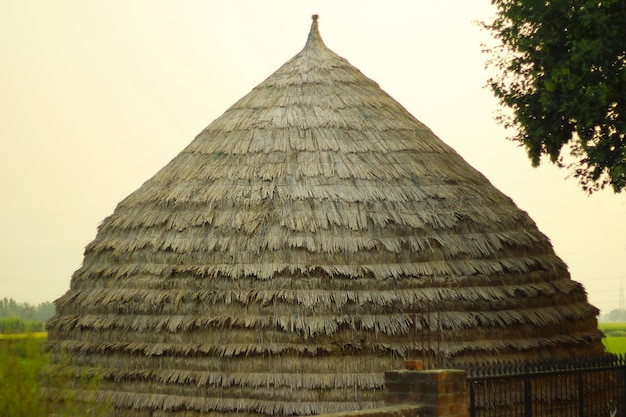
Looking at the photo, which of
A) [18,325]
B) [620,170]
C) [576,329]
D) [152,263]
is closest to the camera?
[18,325]

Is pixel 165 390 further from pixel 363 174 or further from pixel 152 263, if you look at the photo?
pixel 363 174

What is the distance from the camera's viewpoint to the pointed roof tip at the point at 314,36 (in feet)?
67.4

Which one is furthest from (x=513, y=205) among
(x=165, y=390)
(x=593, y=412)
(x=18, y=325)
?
(x=18, y=325)

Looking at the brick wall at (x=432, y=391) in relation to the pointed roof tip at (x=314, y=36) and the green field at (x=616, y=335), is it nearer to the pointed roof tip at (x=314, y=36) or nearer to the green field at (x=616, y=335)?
the pointed roof tip at (x=314, y=36)

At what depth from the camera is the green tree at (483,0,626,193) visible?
1680 centimetres

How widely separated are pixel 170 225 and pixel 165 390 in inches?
99.1

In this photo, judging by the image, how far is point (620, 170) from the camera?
1633cm

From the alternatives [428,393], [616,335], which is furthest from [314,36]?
[616,335]

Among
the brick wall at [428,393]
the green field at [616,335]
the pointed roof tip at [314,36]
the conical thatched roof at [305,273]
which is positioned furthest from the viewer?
the green field at [616,335]

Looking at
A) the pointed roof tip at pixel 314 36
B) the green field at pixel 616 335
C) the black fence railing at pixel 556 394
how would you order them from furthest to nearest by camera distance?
the green field at pixel 616 335 → the pointed roof tip at pixel 314 36 → the black fence railing at pixel 556 394

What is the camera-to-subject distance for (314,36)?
2069 cm

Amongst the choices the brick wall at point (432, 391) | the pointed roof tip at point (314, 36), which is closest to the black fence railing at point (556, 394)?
the brick wall at point (432, 391)

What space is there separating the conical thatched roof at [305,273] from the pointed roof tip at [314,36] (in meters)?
1.36

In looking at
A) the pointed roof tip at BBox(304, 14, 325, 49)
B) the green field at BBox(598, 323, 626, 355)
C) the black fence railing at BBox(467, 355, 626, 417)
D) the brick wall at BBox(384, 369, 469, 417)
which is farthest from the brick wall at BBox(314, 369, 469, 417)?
the green field at BBox(598, 323, 626, 355)
